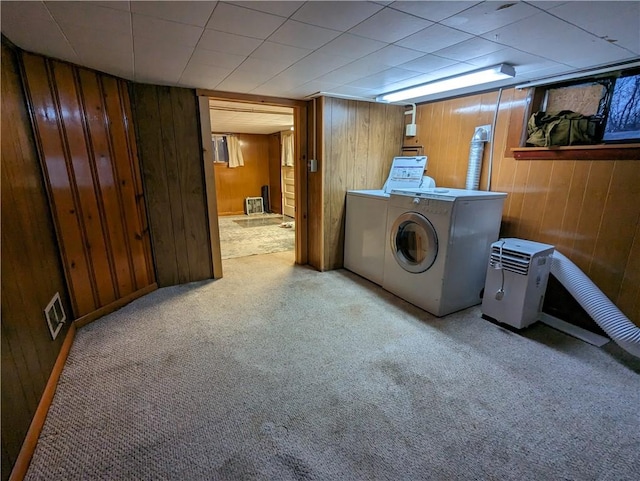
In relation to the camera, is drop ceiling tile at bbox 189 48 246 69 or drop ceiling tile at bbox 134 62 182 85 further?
drop ceiling tile at bbox 134 62 182 85

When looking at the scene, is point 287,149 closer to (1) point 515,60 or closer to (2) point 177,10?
(1) point 515,60

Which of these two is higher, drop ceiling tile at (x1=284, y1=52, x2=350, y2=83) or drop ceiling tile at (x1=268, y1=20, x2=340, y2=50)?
drop ceiling tile at (x1=284, y1=52, x2=350, y2=83)

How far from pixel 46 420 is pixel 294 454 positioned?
4.17 feet

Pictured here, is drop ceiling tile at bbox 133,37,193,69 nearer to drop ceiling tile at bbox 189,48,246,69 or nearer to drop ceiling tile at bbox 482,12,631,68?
drop ceiling tile at bbox 189,48,246,69

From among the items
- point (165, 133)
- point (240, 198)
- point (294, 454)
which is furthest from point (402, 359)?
point (240, 198)

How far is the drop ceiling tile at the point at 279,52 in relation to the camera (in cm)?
177

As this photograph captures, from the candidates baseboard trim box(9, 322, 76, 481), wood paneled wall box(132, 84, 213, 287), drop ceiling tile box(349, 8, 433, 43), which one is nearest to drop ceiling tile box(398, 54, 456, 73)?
drop ceiling tile box(349, 8, 433, 43)

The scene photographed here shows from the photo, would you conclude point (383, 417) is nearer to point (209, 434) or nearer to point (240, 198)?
point (209, 434)

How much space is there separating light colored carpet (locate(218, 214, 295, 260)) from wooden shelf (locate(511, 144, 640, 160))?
10.2 feet

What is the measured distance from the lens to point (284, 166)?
695 cm

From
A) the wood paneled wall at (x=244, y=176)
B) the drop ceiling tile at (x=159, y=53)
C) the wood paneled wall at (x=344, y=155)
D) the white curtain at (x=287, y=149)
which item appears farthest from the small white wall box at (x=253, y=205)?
the drop ceiling tile at (x=159, y=53)

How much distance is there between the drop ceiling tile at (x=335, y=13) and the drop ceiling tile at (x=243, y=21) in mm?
133

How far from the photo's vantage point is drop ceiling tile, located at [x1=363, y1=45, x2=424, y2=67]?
1.81 m

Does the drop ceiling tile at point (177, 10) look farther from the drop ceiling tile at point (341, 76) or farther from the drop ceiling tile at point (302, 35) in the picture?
the drop ceiling tile at point (341, 76)
